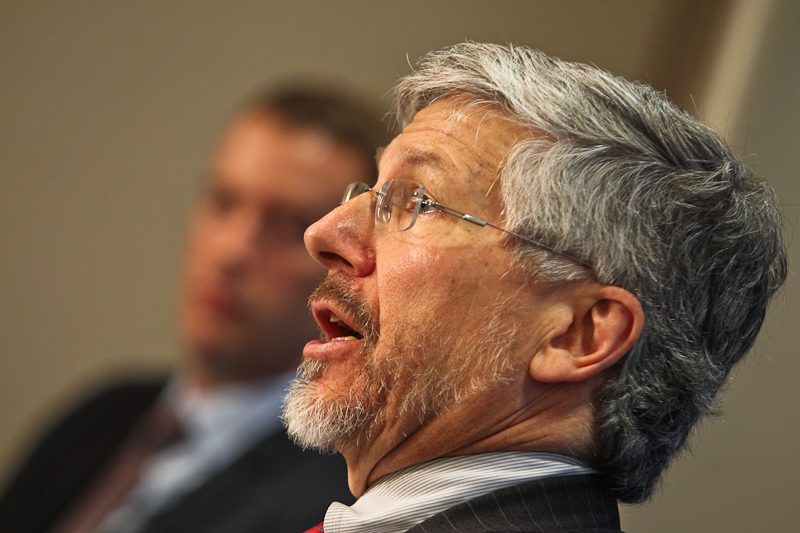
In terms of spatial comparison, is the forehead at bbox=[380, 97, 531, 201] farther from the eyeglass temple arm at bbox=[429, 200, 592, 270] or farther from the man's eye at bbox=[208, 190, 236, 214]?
the man's eye at bbox=[208, 190, 236, 214]

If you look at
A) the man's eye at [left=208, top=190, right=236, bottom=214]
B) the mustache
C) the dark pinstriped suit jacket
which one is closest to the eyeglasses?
the mustache

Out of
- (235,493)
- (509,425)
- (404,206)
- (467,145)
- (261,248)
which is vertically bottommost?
(235,493)

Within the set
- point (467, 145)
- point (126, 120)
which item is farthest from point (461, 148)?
point (126, 120)

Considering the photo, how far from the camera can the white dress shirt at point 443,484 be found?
87 centimetres

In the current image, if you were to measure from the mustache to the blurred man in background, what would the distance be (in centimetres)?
68

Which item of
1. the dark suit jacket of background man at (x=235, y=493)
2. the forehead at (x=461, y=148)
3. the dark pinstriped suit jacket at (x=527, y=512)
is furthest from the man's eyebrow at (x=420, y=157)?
the dark suit jacket of background man at (x=235, y=493)

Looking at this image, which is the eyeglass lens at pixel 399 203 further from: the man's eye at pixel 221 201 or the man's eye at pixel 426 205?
the man's eye at pixel 221 201

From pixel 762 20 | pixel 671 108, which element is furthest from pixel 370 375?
pixel 762 20

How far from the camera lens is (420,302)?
0.91 metres

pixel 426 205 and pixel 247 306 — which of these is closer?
pixel 426 205

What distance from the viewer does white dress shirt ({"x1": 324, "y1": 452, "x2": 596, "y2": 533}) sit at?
87 cm

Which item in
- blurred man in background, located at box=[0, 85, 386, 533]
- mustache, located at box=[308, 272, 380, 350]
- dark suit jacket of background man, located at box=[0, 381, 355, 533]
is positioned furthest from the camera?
blurred man in background, located at box=[0, 85, 386, 533]

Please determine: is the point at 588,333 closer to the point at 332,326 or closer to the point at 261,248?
the point at 332,326

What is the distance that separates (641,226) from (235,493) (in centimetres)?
109
